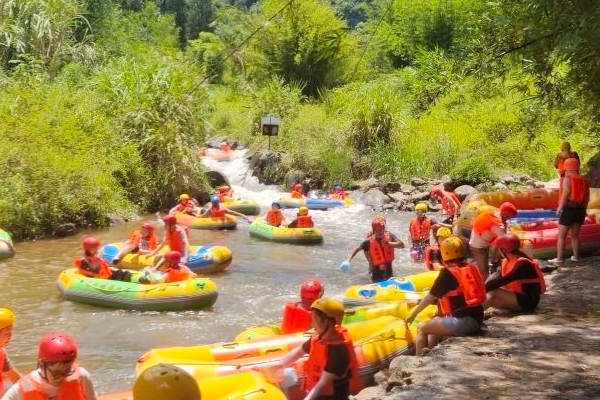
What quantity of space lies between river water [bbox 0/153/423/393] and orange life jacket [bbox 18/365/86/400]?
154 cm

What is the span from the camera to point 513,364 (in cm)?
511

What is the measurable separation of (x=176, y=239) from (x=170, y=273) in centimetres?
124

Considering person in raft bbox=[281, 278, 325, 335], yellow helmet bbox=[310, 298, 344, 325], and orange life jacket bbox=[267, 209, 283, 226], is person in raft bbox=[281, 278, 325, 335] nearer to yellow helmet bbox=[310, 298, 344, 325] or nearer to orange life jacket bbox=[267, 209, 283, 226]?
yellow helmet bbox=[310, 298, 344, 325]

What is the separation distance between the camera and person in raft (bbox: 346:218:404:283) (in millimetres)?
9531

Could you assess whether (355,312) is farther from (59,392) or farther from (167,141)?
(167,141)

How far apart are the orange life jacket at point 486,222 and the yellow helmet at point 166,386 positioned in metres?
5.32

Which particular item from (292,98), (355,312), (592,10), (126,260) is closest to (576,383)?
(592,10)

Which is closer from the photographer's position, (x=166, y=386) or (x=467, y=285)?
(x=166, y=386)

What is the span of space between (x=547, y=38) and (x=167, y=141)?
39.0 feet

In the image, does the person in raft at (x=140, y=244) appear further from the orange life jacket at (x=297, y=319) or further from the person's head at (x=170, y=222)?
the orange life jacket at (x=297, y=319)

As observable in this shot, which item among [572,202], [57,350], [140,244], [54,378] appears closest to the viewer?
[57,350]

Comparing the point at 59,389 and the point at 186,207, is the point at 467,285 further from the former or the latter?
the point at 186,207

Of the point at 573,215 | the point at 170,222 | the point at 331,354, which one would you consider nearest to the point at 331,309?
the point at 331,354

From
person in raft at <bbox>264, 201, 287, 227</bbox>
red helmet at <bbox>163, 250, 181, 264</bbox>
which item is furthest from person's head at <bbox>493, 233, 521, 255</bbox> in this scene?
person in raft at <bbox>264, 201, 287, 227</bbox>
